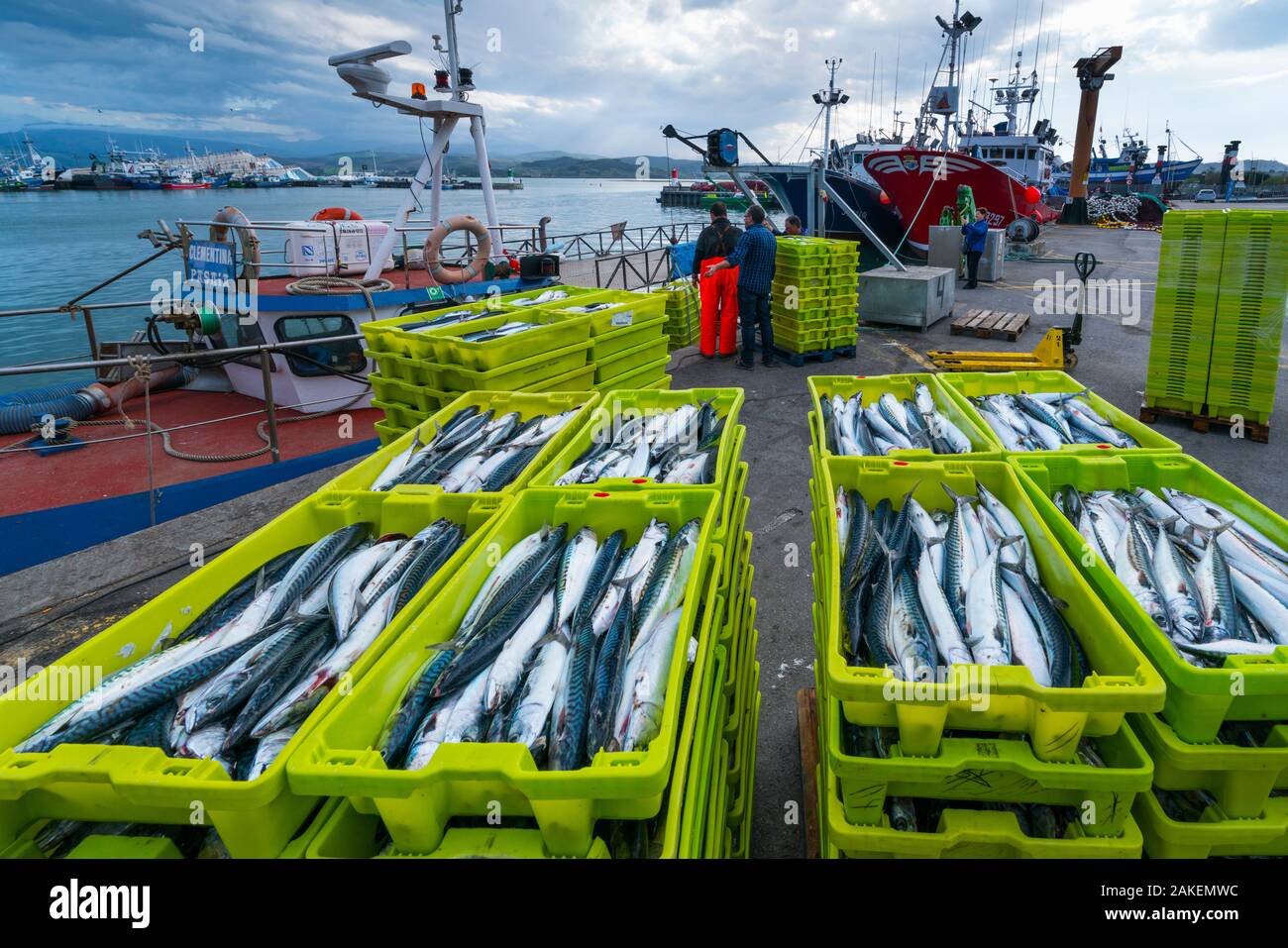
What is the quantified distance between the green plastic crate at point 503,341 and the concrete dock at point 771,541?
182 cm

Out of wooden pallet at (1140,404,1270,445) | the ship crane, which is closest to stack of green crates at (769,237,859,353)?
wooden pallet at (1140,404,1270,445)

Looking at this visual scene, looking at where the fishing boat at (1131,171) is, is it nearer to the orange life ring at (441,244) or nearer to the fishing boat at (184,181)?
the orange life ring at (441,244)

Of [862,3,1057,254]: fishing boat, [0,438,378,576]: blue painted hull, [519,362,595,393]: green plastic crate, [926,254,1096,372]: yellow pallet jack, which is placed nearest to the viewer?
[519,362,595,393]: green plastic crate

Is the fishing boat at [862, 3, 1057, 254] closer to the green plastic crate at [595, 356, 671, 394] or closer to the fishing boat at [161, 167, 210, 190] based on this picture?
the green plastic crate at [595, 356, 671, 394]

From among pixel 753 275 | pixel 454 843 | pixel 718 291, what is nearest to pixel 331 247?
pixel 718 291

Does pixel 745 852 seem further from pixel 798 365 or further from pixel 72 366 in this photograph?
pixel 798 365

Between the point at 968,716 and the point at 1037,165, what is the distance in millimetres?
37065

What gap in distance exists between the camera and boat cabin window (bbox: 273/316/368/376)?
356 inches

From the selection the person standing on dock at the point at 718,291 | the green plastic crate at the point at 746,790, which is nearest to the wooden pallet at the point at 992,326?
the person standing on dock at the point at 718,291

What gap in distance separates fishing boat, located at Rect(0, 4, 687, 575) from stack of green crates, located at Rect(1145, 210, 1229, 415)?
26.8 ft

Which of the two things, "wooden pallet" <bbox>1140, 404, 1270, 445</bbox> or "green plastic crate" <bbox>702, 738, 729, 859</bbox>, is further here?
"wooden pallet" <bbox>1140, 404, 1270, 445</bbox>

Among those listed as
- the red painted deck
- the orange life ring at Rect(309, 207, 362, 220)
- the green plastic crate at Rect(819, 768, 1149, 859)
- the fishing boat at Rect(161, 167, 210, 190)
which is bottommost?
the red painted deck
